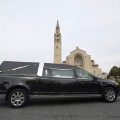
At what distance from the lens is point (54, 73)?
9391 millimetres

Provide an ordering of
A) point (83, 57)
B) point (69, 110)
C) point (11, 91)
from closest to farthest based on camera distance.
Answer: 1. point (69, 110)
2. point (11, 91)
3. point (83, 57)

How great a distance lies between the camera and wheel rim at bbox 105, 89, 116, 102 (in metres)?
9.80

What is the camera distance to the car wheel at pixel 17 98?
856cm

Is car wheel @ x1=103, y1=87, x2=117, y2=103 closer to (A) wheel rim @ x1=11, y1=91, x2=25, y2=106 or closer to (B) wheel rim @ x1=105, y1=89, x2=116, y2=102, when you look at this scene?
(B) wheel rim @ x1=105, y1=89, x2=116, y2=102

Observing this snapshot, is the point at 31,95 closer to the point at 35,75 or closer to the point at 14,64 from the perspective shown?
the point at 35,75

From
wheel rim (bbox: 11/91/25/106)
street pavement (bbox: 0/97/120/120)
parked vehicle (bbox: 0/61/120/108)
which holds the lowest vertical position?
street pavement (bbox: 0/97/120/120)

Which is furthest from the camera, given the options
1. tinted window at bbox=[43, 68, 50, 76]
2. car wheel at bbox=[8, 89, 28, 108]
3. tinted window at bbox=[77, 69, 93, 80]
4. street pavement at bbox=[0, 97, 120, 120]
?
tinted window at bbox=[77, 69, 93, 80]

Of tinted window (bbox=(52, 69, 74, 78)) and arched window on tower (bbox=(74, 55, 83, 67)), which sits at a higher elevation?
arched window on tower (bbox=(74, 55, 83, 67))

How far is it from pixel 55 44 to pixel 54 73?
84749 millimetres

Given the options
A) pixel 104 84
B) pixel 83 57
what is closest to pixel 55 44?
pixel 83 57

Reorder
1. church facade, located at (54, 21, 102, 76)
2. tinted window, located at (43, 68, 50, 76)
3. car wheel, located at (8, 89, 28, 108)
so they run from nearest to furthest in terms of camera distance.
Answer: car wheel, located at (8, 89, 28, 108)
tinted window, located at (43, 68, 50, 76)
church facade, located at (54, 21, 102, 76)

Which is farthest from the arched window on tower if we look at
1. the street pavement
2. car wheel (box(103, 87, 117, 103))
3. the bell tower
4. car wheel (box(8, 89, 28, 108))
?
car wheel (box(8, 89, 28, 108))

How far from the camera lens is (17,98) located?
8.63m

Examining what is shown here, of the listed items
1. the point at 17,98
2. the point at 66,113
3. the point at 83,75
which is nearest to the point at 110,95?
the point at 83,75
